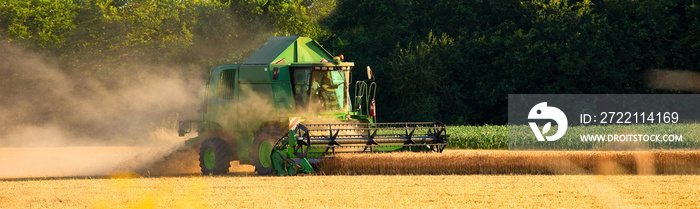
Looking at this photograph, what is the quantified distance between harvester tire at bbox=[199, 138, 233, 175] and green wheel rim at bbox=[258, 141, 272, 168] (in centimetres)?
120

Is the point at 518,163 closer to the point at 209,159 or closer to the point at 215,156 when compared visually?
the point at 215,156

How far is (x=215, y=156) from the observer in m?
17.6

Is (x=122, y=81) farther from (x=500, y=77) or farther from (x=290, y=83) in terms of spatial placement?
(x=290, y=83)

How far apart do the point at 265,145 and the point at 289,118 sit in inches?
29.0

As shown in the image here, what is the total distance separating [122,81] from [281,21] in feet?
29.6

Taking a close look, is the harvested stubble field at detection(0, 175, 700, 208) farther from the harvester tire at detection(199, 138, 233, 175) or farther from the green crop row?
the green crop row

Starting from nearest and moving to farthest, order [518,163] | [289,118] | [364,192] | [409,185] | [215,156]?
[364,192] → [409,185] → [518,163] → [289,118] → [215,156]

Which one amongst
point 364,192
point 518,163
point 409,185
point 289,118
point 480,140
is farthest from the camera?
point 480,140

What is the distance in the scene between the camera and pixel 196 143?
19.5 metres

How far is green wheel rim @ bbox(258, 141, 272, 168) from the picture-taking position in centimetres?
1664

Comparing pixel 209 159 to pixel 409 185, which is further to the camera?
pixel 209 159

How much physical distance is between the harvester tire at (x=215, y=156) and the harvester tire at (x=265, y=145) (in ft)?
2.80

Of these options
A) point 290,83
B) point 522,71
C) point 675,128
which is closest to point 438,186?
point 290,83

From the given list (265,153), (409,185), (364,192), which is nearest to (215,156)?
(265,153)
